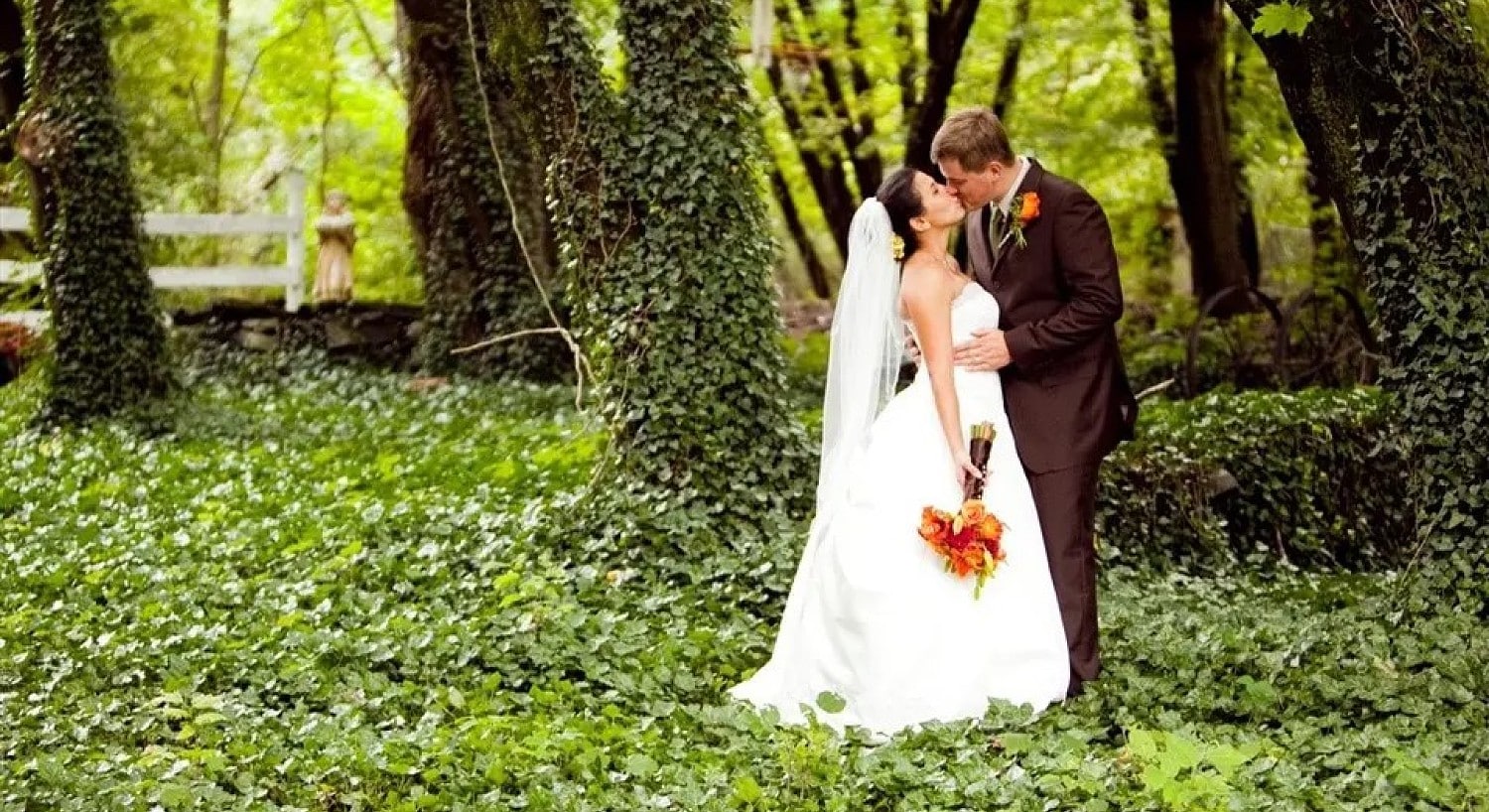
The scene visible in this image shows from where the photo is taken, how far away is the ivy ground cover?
576cm

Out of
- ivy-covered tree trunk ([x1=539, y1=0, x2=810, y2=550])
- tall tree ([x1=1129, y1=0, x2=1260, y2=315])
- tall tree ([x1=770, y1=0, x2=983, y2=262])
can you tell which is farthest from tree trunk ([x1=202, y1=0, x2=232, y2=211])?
ivy-covered tree trunk ([x1=539, y1=0, x2=810, y2=550])

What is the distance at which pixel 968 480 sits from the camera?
6.67 meters

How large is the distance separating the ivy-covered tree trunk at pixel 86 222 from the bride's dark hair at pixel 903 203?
9333 mm

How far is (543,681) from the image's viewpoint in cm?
733

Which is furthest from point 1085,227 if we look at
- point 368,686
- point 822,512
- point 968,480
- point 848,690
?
point 368,686

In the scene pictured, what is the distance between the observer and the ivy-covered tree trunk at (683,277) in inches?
369

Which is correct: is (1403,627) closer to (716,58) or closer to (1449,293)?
(1449,293)

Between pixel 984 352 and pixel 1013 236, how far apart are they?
44 cm

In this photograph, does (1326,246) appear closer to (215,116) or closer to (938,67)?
(938,67)

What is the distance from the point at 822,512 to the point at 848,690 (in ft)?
2.40

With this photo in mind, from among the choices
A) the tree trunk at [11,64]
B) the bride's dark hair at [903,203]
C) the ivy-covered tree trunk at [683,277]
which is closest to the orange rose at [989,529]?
the bride's dark hair at [903,203]

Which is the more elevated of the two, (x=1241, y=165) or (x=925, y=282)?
(x=1241, y=165)

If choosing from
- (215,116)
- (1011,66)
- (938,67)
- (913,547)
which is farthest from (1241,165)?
(215,116)

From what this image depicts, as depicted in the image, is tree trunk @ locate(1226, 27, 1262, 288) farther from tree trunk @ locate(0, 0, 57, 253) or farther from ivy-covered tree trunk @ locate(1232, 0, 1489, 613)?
tree trunk @ locate(0, 0, 57, 253)
